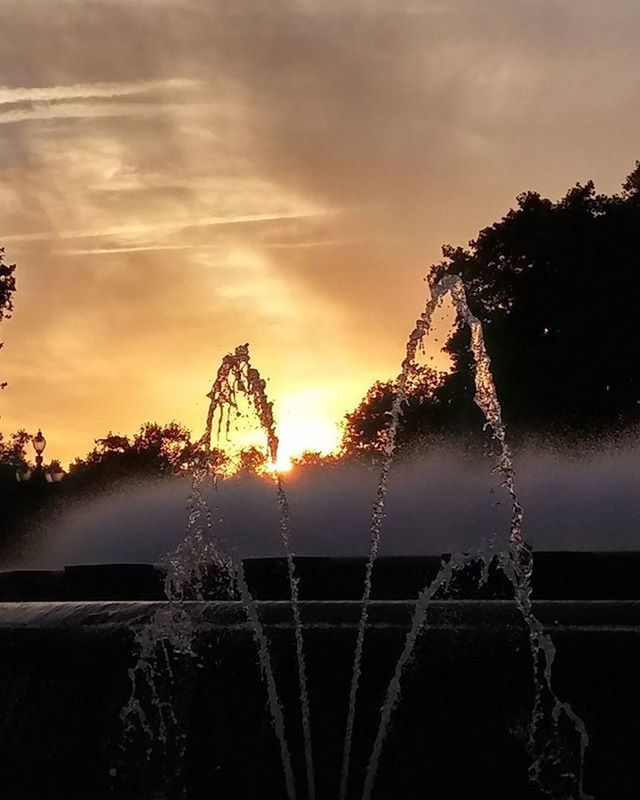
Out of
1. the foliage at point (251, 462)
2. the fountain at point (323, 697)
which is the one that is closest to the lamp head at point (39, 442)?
the foliage at point (251, 462)

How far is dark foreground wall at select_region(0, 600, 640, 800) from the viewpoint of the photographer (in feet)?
22.1

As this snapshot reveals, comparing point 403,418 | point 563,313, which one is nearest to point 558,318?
point 563,313

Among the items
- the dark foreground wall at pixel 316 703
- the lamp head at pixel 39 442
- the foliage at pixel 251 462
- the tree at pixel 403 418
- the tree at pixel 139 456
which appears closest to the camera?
the dark foreground wall at pixel 316 703

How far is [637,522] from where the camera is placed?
21500 millimetres

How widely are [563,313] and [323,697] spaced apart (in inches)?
1301

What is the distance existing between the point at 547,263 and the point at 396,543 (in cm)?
2170

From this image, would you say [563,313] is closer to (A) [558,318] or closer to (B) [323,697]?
(A) [558,318]

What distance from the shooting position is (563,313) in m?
39.3

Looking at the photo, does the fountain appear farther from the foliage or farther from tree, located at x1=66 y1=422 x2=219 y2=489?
tree, located at x1=66 y1=422 x2=219 y2=489

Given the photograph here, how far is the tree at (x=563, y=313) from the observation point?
1501 inches

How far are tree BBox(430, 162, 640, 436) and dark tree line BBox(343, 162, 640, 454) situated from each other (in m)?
0.03

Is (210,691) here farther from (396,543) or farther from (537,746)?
(396,543)

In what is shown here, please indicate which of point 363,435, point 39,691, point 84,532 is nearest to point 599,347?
point 84,532

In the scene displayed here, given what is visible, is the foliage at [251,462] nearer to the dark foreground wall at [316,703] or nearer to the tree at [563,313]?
the tree at [563,313]
